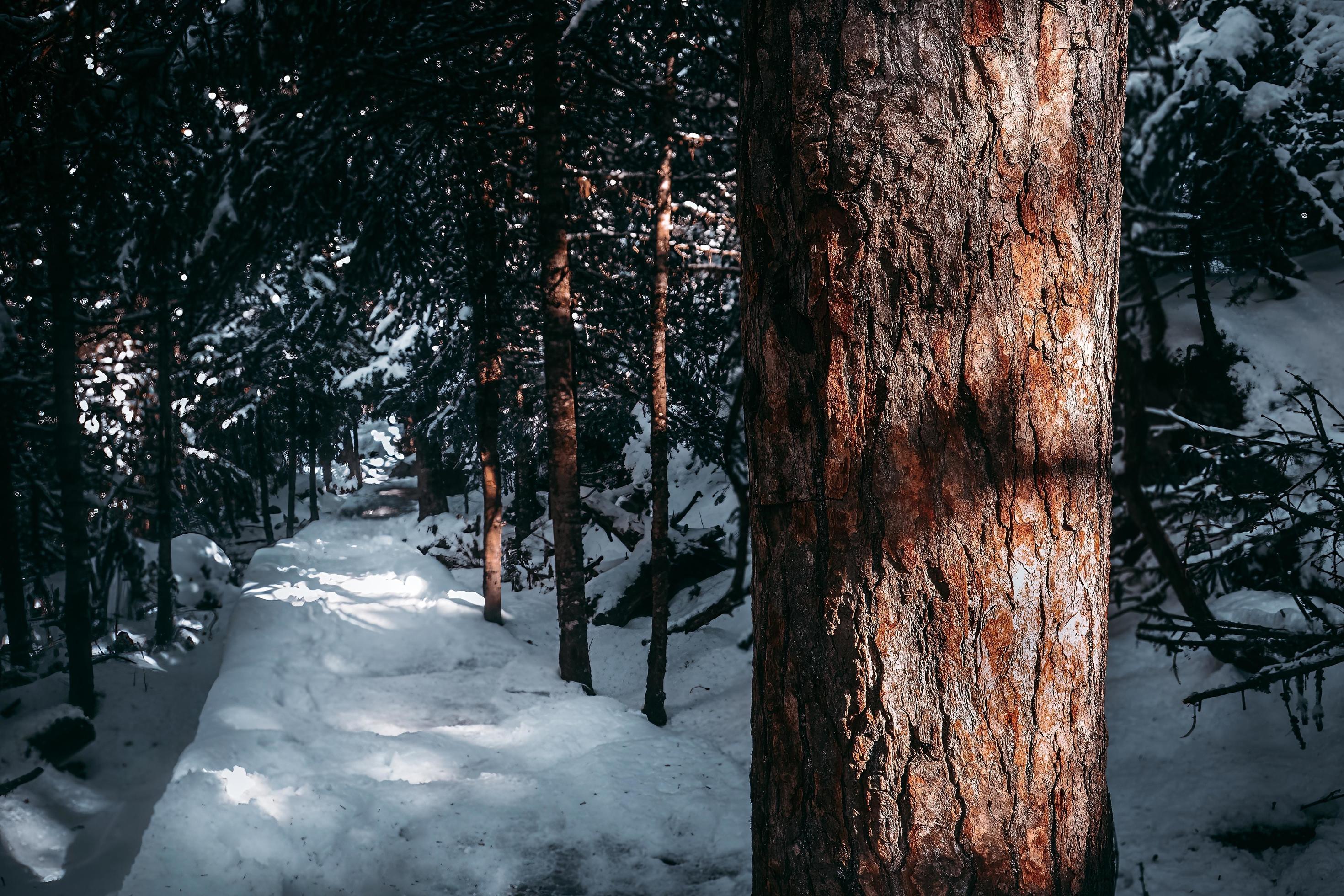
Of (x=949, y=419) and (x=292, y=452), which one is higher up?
(x=949, y=419)

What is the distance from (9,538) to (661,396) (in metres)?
8.88

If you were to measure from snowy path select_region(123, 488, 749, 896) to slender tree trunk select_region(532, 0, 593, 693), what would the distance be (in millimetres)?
776

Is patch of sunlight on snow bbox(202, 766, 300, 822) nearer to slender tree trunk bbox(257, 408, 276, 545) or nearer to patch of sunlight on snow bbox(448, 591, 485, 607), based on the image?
patch of sunlight on snow bbox(448, 591, 485, 607)

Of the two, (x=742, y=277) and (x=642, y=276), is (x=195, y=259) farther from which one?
(x=742, y=277)

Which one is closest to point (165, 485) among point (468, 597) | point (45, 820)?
point (468, 597)

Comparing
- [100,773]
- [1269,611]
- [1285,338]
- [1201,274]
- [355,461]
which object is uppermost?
[1201,274]

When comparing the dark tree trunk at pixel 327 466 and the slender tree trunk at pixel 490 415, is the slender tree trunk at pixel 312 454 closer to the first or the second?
the dark tree trunk at pixel 327 466

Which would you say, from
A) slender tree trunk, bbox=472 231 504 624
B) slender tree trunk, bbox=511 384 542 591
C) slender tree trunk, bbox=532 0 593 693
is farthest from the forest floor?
slender tree trunk, bbox=511 384 542 591

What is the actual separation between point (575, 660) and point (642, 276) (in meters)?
4.79

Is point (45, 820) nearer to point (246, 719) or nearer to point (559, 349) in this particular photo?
point (246, 719)

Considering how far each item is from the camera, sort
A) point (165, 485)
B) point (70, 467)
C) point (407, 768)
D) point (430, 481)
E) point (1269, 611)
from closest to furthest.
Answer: point (1269, 611), point (407, 768), point (70, 467), point (165, 485), point (430, 481)

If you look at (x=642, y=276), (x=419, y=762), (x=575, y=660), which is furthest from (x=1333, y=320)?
(x=419, y=762)

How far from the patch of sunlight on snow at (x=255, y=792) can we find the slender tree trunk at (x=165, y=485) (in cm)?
915

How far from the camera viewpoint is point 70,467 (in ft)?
32.2
